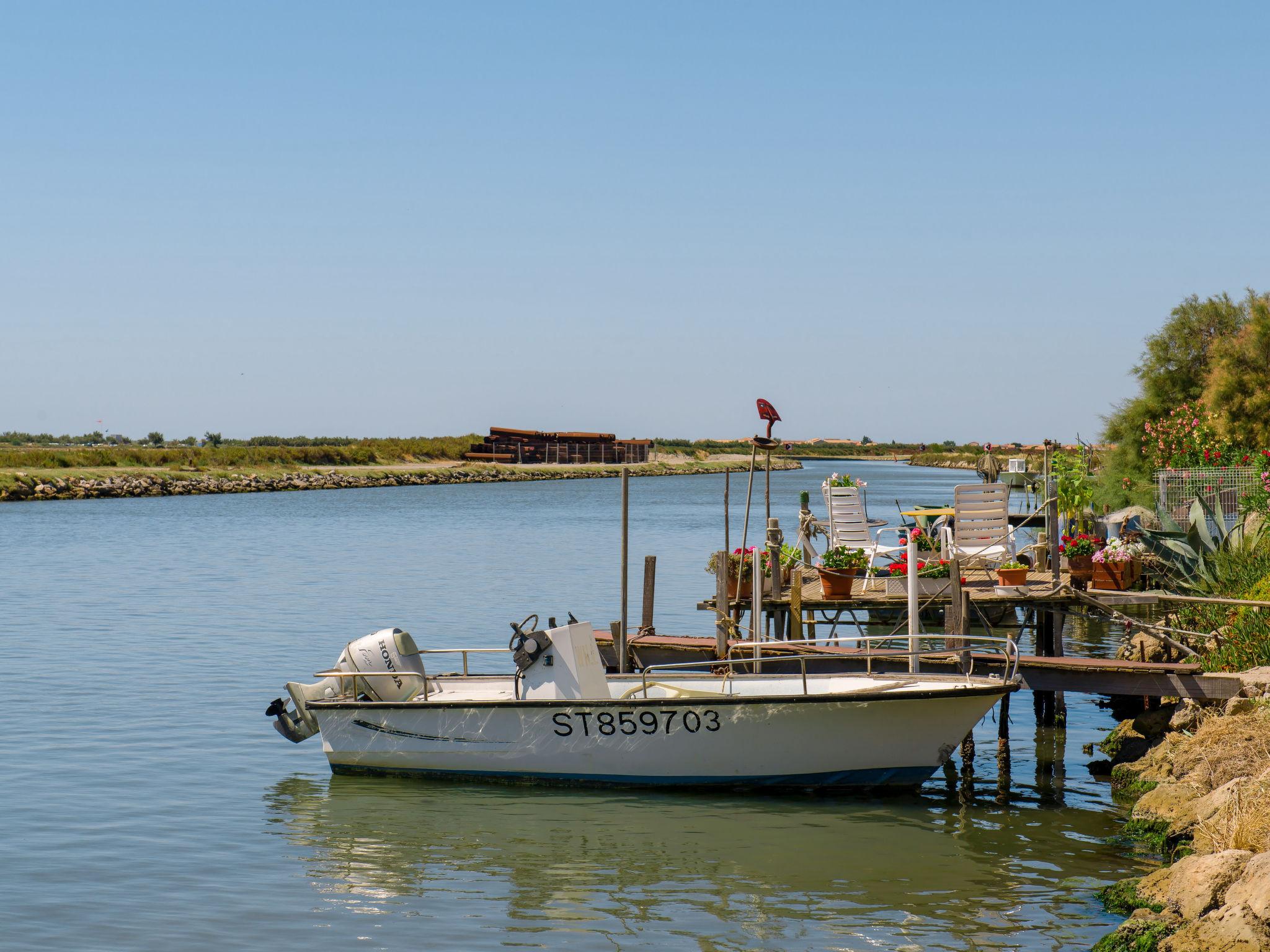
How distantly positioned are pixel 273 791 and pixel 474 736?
2391 mm

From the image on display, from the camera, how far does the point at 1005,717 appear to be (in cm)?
1430

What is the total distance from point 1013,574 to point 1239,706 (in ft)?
12.6

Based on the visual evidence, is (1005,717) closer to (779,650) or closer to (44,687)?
(779,650)

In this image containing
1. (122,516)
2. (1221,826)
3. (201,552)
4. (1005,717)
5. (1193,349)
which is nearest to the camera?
(1221,826)

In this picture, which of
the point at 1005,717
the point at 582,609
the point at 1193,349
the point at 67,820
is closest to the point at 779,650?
the point at 1005,717

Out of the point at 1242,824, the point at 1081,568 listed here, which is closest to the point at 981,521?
the point at 1081,568

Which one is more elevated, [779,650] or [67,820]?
[779,650]

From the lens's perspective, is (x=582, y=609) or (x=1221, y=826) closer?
(x=1221, y=826)

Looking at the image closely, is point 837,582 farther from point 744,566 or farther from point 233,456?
point 233,456

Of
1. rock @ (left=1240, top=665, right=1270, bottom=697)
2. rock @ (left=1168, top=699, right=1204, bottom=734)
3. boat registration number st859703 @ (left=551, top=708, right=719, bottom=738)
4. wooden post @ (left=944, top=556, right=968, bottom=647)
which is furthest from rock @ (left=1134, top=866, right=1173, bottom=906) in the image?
wooden post @ (left=944, top=556, right=968, bottom=647)

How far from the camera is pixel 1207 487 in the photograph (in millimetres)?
22453

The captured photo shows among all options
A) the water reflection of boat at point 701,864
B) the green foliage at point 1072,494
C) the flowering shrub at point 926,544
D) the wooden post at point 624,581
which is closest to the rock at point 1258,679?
the water reflection of boat at point 701,864

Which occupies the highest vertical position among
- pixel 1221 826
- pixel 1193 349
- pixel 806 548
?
pixel 1193 349

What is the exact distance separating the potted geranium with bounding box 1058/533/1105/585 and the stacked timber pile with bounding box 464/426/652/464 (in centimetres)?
11449
